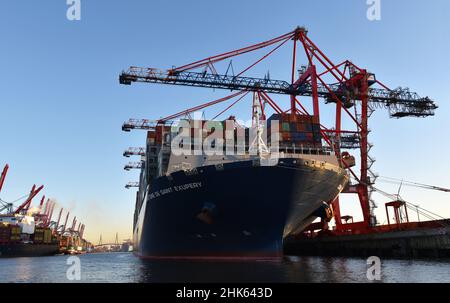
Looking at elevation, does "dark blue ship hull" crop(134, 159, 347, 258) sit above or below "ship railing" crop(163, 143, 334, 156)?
below

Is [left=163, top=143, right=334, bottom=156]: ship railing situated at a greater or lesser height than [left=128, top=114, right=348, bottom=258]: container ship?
greater

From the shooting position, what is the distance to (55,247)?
7844 cm

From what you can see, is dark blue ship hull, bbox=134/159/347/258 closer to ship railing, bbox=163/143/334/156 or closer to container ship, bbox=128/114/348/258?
container ship, bbox=128/114/348/258

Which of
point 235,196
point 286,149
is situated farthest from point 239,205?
point 286,149

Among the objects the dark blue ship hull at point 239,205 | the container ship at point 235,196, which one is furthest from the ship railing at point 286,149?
the dark blue ship hull at point 239,205

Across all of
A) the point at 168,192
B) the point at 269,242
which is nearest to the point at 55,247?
the point at 168,192

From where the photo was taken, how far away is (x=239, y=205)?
26266 mm

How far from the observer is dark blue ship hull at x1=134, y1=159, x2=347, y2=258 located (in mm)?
26156

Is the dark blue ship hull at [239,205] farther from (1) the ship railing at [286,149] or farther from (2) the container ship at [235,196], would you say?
(1) the ship railing at [286,149]

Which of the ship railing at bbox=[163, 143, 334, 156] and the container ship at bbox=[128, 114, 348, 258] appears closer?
the container ship at bbox=[128, 114, 348, 258]

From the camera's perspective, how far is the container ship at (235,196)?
86.0 ft

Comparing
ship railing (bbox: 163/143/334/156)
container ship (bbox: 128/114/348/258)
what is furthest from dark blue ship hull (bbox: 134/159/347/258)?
ship railing (bbox: 163/143/334/156)

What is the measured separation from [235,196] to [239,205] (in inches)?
28.3

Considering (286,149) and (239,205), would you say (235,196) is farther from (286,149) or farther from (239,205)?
(286,149)
